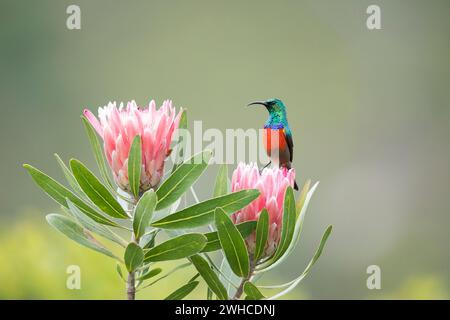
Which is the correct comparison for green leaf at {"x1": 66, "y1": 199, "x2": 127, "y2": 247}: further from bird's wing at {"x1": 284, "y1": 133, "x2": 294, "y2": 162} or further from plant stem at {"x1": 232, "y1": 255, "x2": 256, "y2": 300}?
bird's wing at {"x1": 284, "y1": 133, "x2": 294, "y2": 162}

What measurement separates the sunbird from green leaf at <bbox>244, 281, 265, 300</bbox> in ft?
1.43

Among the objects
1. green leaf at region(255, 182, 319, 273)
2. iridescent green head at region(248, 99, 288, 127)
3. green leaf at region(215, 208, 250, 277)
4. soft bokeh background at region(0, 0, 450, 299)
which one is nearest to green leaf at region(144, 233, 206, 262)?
green leaf at region(215, 208, 250, 277)

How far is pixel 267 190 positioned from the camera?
73cm

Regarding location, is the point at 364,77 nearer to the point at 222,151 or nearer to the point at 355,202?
the point at 355,202

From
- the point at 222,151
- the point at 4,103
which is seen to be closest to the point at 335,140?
the point at 4,103

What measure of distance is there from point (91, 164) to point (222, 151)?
9.59 ft

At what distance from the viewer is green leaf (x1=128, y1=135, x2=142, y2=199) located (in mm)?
686

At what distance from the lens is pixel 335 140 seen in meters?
4.63

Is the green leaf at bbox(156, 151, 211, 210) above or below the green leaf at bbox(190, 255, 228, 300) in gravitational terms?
above

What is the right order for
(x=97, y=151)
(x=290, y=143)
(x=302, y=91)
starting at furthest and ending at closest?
(x=302, y=91) < (x=290, y=143) < (x=97, y=151)

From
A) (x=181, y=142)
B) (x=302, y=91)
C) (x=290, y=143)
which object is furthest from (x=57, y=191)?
(x=302, y=91)

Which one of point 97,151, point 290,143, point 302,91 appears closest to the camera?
point 97,151

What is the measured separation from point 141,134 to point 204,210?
0.11 m

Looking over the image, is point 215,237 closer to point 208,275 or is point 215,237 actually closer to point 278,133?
point 208,275
